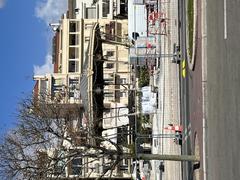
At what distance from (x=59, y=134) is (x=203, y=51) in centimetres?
809

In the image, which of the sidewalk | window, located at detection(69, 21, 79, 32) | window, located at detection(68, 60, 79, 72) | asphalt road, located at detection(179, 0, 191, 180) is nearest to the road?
asphalt road, located at detection(179, 0, 191, 180)

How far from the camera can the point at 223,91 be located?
20.8 m

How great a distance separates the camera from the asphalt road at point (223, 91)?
1894 cm

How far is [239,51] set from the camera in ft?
61.4

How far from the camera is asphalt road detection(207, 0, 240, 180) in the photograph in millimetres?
18938

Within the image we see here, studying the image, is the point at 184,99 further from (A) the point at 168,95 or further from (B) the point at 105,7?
(B) the point at 105,7

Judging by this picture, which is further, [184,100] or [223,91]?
[184,100]

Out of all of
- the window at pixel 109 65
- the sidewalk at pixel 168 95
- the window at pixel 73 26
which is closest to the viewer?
the sidewalk at pixel 168 95

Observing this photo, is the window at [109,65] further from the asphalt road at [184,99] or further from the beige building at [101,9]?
the asphalt road at [184,99]

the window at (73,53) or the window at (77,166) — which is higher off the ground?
the window at (73,53)

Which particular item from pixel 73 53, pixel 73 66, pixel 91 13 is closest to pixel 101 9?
pixel 91 13

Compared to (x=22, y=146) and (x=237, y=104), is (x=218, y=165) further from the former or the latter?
(x=22, y=146)

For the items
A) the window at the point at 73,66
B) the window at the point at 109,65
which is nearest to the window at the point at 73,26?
the window at the point at 73,66

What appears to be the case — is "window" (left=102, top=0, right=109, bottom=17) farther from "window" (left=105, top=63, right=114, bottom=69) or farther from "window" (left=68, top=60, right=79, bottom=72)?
"window" (left=105, top=63, right=114, bottom=69)
